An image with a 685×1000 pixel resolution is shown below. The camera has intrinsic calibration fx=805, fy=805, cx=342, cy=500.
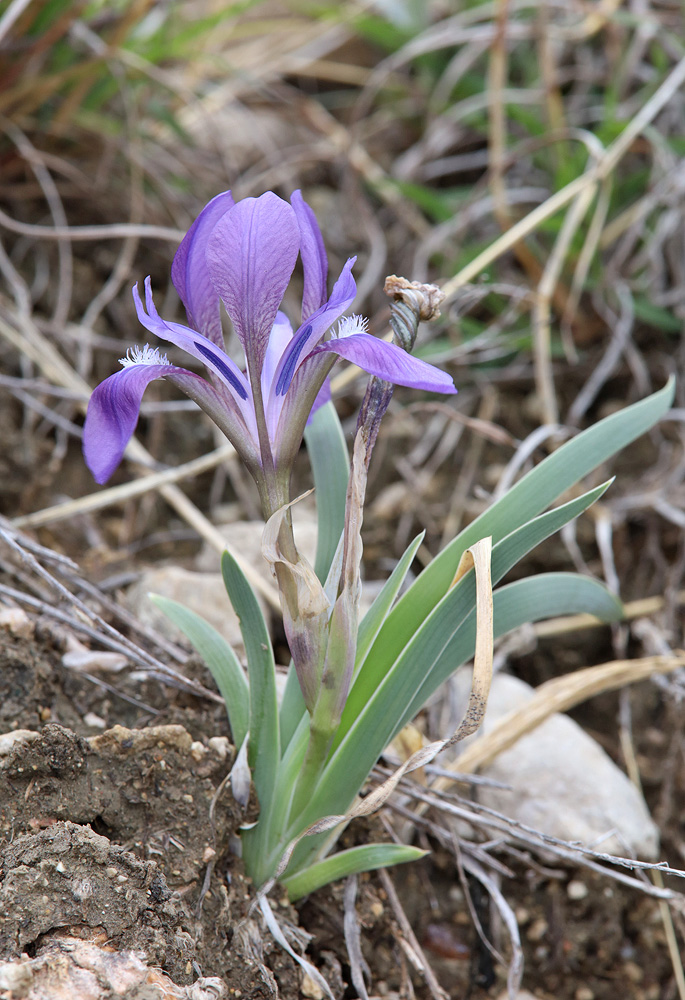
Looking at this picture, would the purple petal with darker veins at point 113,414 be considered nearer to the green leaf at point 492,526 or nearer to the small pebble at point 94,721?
the green leaf at point 492,526

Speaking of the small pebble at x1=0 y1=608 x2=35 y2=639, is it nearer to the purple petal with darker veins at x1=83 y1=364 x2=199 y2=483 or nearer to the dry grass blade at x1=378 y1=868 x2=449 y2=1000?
the purple petal with darker veins at x1=83 y1=364 x2=199 y2=483

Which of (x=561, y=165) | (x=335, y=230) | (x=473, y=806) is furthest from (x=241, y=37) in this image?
(x=473, y=806)

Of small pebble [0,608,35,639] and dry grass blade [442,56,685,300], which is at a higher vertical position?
dry grass blade [442,56,685,300]

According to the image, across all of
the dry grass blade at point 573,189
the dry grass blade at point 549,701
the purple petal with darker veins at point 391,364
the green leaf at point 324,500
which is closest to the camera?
the purple petal with darker veins at point 391,364

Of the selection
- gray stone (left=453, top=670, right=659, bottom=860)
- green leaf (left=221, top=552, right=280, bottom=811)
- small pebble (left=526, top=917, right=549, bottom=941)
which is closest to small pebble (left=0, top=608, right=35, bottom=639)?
green leaf (left=221, top=552, right=280, bottom=811)

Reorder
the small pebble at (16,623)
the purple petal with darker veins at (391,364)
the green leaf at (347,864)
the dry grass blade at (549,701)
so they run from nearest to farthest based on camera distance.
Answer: the purple petal with darker veins at (391,364) → the green leaf at (347,864) → the small pebble at (16,623) → the dry grass blade at (549,701)

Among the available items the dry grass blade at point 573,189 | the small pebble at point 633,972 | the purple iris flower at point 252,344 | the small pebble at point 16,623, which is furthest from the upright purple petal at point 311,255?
the small pebble at point 633,972
